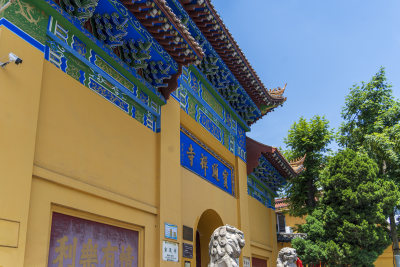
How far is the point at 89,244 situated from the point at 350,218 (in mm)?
10120

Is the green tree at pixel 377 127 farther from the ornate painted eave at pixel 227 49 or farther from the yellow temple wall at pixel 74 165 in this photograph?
the yellow temple wall at pixel 74 165

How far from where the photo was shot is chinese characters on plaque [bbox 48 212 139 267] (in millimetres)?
5332

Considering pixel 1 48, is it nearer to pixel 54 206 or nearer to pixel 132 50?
pixel 54 206

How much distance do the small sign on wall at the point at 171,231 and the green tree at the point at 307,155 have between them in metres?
10.2

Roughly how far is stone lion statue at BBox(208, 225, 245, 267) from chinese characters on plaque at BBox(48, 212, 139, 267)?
129 centimetres

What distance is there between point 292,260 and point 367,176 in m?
5.36

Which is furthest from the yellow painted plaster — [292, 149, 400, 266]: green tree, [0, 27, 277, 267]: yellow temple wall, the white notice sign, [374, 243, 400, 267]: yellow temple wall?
[374, 243, 400, 267]: yellow temple wall

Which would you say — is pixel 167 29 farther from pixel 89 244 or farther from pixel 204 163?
pixel 204 163

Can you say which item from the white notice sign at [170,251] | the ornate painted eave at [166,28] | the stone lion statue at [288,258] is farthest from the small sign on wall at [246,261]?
the ornate painted eave at [166,28]

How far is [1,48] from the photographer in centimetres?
486

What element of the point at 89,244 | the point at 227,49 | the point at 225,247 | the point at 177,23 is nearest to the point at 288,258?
the point at 225,247

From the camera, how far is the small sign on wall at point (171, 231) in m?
7.52

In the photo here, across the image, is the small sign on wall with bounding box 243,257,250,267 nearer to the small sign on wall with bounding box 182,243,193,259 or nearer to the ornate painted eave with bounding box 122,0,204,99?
the small sign on wall with bounding box 182,243,193,259

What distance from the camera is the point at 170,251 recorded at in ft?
24.7
